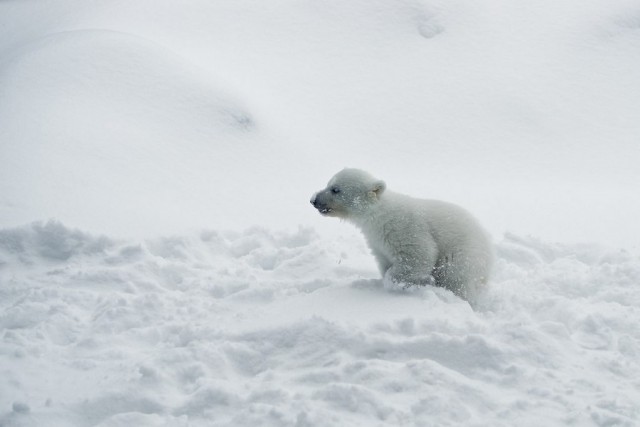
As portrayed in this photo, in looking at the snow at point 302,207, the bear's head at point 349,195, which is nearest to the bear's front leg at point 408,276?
the snow at point 302,207

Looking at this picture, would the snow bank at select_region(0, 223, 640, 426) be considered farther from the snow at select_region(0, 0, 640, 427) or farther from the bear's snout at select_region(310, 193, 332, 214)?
the bear's snout at select_region(310, 193, 332, 214)

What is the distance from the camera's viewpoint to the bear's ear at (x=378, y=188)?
15.6 ft

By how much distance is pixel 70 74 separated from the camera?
7961 millimetres

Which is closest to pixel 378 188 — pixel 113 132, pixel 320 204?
pixel 320 204

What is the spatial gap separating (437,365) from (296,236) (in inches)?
104

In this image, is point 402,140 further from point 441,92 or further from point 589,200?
point 589,200

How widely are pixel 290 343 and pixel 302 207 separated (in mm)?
3373

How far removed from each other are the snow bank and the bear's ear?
0.62 m

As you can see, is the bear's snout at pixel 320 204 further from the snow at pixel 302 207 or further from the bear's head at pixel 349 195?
the snow at pixel 302 207

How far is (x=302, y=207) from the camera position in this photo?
270 inches

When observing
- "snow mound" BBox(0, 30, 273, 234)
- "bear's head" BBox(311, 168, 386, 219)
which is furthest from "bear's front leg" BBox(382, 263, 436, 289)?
"snow mound" BBox(0, 30, 273, 234)

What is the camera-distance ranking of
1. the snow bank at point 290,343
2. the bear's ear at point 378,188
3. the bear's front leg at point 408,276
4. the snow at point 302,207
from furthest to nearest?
the bear's ear at point 378,188 < the bear's front leg at point 408,276 < the snow at point 302,207 < the snow bank at point 290,343

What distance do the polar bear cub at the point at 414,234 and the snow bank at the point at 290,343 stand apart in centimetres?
21

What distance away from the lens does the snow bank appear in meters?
3.00
